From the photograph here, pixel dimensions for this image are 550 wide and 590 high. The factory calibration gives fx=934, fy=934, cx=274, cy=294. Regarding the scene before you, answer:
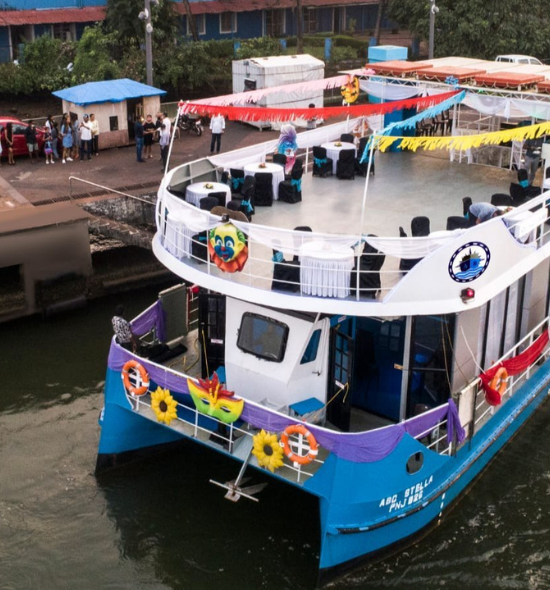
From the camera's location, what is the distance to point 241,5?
4969 centimetres

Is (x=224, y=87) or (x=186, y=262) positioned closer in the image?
(x=186, y=262)

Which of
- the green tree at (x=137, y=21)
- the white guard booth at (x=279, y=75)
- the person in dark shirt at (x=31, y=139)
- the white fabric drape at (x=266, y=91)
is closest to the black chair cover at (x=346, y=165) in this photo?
the white fabric drape at (x=266, y=91)

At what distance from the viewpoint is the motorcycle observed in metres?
32.5

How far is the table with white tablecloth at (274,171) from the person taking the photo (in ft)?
56.4

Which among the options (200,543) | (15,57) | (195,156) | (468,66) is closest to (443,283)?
(200,543)

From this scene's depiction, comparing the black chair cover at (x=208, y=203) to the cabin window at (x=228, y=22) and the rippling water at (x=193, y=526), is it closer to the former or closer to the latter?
the rippling water at (x=193, y=526)

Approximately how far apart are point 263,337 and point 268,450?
175 centimetres

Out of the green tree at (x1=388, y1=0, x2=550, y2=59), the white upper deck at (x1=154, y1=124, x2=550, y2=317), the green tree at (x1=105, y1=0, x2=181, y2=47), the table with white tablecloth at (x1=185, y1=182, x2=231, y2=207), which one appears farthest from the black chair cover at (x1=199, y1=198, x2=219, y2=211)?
the green tree at (x1=388, y1=0, x2=550, y2=59)

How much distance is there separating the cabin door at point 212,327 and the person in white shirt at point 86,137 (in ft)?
49.3

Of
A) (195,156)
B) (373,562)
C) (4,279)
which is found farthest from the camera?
(195,156)

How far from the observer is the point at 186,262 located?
1421 cm

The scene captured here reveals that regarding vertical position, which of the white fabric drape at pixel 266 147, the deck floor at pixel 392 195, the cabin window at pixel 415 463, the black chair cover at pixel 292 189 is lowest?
the cabin window at pixel 415 463

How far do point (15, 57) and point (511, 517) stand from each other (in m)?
35.7

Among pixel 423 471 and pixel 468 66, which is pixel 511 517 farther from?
pixel 468 66
